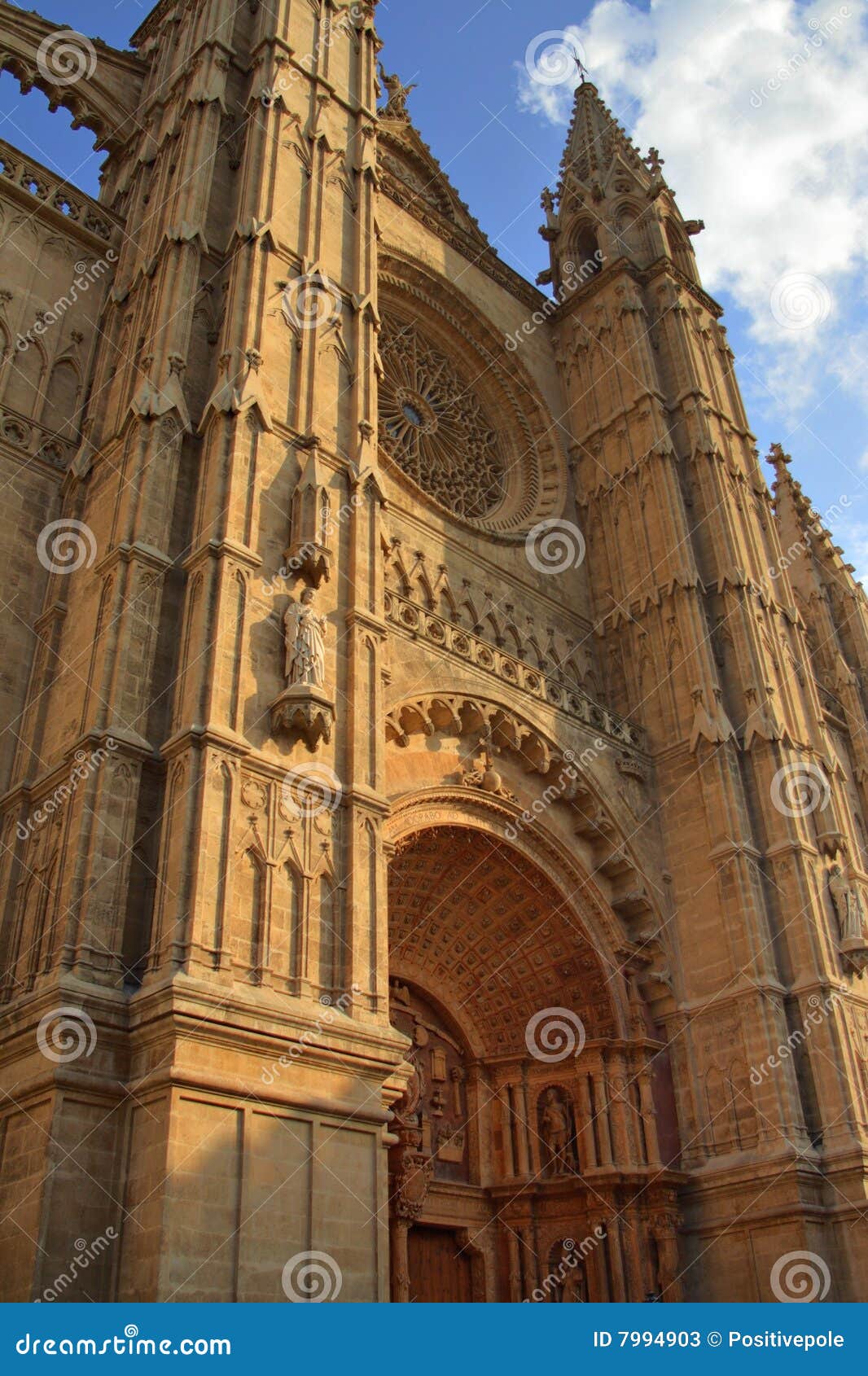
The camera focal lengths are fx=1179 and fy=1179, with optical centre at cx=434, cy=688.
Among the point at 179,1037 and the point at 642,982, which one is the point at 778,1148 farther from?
the point at 179,1037

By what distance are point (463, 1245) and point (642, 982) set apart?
4.64 meters

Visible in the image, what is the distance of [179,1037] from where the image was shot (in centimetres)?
983

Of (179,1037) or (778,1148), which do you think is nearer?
(179,1037)

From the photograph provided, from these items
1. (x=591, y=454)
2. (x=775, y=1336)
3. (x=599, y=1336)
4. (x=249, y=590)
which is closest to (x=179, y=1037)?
(x=249, y=590)

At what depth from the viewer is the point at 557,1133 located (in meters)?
17.3
